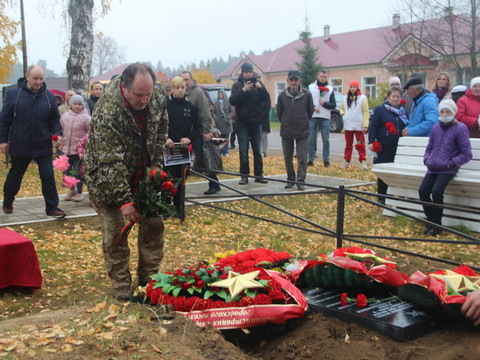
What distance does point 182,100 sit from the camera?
8297 millimetres

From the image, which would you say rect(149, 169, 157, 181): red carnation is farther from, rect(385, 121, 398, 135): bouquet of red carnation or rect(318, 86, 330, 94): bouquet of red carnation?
rect(318, 86, 330, 94): bouquet of red carnation

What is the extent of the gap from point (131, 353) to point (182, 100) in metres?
5.91

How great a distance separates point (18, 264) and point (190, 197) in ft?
11.0

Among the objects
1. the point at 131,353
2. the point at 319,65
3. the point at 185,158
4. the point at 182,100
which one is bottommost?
the point at 131,353

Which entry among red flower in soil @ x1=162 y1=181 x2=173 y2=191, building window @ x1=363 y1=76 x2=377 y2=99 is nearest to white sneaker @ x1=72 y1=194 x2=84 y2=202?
red flower in soil @ x1=162 y1=181 x2=173 y2=191

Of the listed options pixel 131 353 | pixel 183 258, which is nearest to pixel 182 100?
pixel 183 258

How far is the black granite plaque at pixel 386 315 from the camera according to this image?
3.60 meters

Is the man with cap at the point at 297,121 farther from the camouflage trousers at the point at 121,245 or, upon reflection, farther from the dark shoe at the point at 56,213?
the camouflage trousers at the point at 121,245

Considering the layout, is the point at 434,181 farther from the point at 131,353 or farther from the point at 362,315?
the point at 131,353

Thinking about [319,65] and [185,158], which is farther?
[319,65]

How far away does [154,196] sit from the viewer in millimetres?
4391

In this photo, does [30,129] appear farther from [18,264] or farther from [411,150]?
[411,150]

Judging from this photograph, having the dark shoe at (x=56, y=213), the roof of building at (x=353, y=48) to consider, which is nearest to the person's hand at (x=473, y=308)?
the dark shoe at (x=56, y=213)

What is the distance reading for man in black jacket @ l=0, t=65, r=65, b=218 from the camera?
7516 mm
